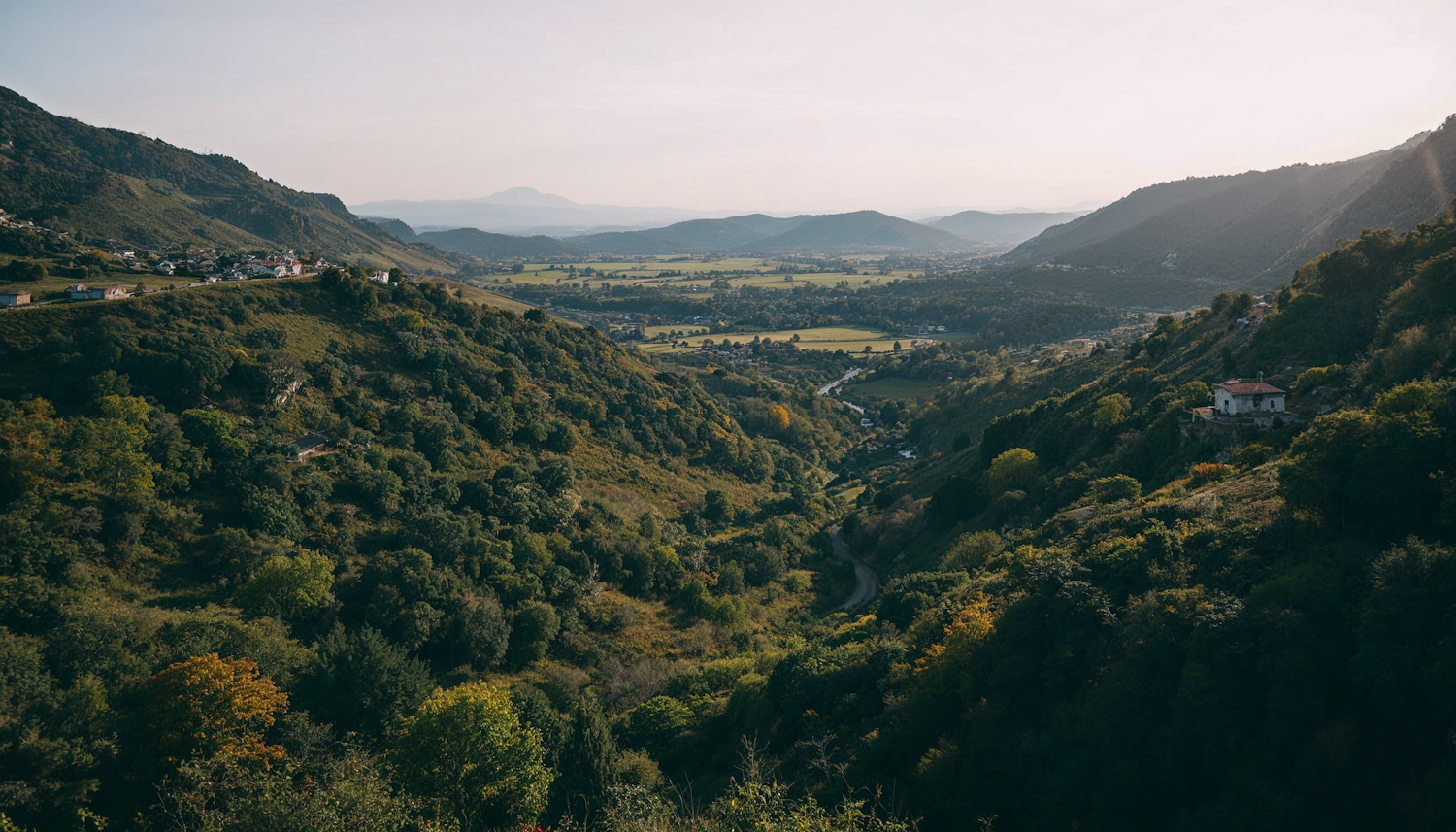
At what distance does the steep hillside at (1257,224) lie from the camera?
369 feet

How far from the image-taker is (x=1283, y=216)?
149375mm

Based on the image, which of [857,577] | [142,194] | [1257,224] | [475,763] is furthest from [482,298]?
[1257,224]

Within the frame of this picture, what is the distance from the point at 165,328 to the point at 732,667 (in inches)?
1646

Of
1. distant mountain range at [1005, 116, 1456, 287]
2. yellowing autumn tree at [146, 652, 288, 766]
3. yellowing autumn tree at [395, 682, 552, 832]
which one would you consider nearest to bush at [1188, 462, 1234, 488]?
yellowing autumn tree at [395, 682, 552, 832]

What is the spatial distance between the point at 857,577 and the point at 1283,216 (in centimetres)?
15530

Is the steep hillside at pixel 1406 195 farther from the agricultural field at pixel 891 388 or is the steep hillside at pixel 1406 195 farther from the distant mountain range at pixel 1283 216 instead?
the agricultural field at pixel 891 388

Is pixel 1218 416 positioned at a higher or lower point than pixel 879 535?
higher

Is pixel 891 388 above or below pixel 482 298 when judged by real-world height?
below

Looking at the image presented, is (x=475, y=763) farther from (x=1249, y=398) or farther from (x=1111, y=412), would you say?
(x=1111, y=412)

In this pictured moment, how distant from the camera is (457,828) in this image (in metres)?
17.0

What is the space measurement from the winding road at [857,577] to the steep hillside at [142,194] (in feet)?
301

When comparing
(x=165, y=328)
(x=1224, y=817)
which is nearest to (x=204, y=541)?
(x=165, y=328)

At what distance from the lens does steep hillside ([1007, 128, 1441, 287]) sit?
11244 centimetres

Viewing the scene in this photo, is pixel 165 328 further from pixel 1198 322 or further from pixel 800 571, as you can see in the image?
pixel 1198 322
